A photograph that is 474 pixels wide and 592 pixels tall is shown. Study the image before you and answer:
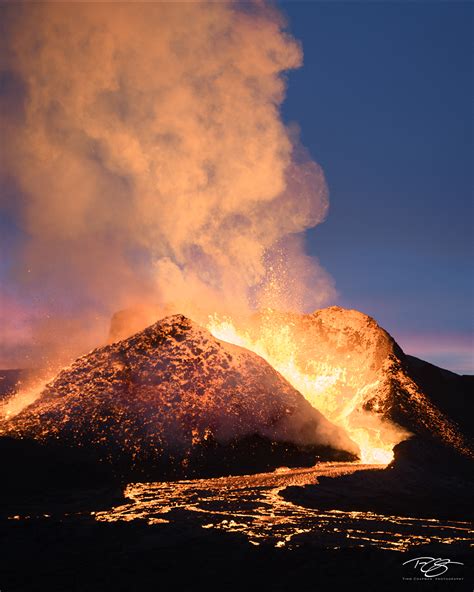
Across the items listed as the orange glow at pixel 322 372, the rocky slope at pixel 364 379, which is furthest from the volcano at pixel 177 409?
the rocky slope at pixel 364 379

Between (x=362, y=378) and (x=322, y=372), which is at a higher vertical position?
(x=322, y=372)

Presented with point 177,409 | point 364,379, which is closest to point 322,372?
point 364,379

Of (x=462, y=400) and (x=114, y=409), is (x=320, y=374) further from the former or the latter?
(x=114, y=409)

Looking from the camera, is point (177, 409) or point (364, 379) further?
point (364, 379)

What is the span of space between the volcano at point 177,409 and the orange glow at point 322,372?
3312mm

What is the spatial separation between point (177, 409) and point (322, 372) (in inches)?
739

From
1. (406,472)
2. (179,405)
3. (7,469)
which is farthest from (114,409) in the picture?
(406,472)

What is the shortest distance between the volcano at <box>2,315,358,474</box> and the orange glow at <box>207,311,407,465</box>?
10.9 feet

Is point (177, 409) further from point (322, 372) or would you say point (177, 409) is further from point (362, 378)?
point (362, 378)

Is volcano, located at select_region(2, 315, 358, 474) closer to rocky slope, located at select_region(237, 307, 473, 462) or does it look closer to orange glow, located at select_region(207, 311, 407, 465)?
orange glow, located at select_region(207, 311, 407, 465)

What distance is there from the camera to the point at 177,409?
113ft

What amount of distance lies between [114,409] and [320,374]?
22328mm

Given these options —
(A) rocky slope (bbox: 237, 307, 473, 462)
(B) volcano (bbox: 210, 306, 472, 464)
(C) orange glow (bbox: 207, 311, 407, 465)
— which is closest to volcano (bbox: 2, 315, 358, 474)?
(C) orange glow (bbox: 207, 311, 407, 465)

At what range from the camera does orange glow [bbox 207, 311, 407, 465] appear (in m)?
39.2
